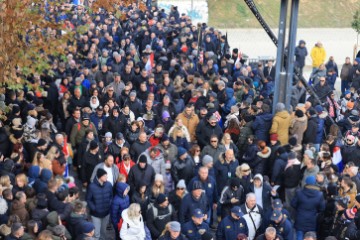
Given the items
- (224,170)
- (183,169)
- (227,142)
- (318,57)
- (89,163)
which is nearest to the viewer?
(183,169)

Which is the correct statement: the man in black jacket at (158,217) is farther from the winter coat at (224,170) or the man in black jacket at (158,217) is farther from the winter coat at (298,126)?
the winter coat at (298,126)

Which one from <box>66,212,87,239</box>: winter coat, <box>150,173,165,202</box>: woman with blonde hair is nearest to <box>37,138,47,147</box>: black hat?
<box>150,173,165,202</box>: woman with blonde hair

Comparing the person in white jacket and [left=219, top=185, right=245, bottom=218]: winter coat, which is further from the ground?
[left=219, top=185, right=245, bottom=218]: winter coat

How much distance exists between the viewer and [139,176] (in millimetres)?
A: 12898

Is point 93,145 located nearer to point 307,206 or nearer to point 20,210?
point 20,210

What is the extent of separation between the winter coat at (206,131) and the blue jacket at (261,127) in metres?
0.70

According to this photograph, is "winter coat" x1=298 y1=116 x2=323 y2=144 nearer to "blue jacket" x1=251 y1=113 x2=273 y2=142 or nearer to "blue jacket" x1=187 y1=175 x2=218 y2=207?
"blue jacket" x1=251 y1=113 x2=273 y2=142

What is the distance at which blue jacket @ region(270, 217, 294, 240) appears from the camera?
11570 millimetres

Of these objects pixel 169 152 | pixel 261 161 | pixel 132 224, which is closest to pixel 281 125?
pixel 261 161

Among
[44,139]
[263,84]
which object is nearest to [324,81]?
[263,84]

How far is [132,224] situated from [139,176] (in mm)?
1576

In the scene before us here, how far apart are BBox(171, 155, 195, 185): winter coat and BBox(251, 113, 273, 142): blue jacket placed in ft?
7.08

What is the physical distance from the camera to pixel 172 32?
25.7 meters

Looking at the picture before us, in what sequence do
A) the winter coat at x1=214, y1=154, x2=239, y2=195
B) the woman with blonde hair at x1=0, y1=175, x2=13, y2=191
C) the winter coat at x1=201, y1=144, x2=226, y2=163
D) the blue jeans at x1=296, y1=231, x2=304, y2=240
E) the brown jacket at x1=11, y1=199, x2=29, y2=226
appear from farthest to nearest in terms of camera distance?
the winter coat at x1=201, y1=144, x2=226, y2=163, the winter coat at x1=214, y1=154, x2=239, y2=195, the blue jeans at x1=296, y1=231, x2=304, y2=240, the woman with blonde hair at x1=0, y1=175, x2=13, y2=191, the brown jacket at x1=11, y1=199, x2=29, y2=226
